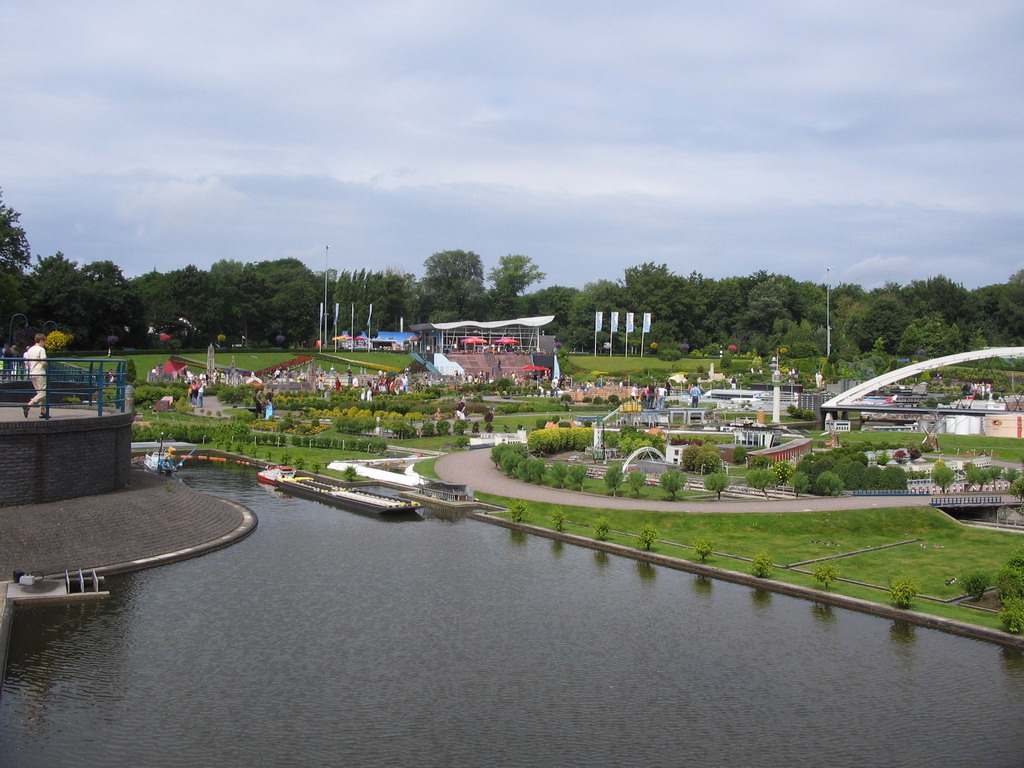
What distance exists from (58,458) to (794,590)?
19098 mm

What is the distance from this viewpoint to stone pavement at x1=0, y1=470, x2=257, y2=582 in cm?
2216

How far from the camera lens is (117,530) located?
2444cm

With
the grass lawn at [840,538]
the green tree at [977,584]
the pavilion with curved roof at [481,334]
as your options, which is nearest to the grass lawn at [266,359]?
the pavilion with curved roof at [481,334]

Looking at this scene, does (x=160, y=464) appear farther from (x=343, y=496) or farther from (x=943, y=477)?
(x=943, y=477)

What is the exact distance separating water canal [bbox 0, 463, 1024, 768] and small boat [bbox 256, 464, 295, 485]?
45.6 ft

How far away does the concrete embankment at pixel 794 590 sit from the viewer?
21.1 meters

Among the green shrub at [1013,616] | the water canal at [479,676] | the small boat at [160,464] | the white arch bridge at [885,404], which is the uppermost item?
the white arch bridge at [885,404]

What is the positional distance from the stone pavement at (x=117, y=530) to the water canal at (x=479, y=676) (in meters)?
0.95

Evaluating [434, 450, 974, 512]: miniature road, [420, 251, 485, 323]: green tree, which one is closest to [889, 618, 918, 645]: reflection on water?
[434, 450, 974, 512]: miniature road

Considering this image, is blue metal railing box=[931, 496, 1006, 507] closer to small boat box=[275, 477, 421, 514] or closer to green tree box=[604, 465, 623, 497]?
green tree box=[604, 465, 623, 497]

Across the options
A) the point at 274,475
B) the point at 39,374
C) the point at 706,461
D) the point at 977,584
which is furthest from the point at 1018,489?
the point at 39,374

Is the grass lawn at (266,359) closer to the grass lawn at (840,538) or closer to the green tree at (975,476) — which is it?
the grass lawn at (840,538)

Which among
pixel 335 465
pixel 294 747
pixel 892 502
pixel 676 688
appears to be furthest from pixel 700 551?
pixel 335 465

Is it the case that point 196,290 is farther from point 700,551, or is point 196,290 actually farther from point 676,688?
point 676,688
